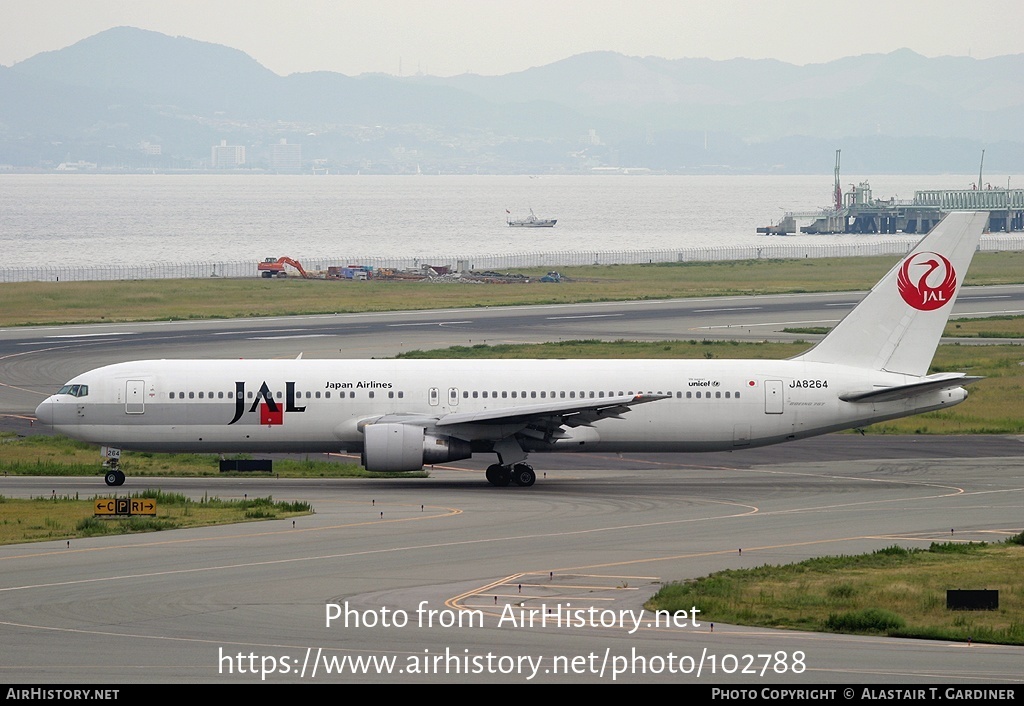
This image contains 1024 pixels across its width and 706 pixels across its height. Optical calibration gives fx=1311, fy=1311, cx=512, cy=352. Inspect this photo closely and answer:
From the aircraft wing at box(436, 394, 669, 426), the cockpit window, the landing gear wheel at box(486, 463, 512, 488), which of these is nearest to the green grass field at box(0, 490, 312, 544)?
the cockpit window

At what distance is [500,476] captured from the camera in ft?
149

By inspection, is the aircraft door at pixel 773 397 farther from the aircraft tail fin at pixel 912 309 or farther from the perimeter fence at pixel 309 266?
the perimeter fence at pixel 309 266

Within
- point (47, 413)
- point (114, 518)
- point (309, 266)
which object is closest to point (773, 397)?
point (114, 518)

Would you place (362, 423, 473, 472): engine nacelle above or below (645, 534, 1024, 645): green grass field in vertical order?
above

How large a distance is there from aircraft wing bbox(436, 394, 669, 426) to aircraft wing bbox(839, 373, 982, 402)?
7.05m

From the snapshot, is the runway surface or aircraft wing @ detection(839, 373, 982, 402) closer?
the runway surface

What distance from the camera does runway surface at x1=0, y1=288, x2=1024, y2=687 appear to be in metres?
22.2

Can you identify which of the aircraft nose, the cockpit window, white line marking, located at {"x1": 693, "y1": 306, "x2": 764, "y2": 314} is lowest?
the aircraft nose

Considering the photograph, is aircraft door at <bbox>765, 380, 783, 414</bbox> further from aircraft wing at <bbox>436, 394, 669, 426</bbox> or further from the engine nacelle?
the engine nacelle

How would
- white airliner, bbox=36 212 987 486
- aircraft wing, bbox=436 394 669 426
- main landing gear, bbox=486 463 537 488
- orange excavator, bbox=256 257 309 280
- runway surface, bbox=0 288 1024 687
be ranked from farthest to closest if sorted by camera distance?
orange excavator, bbox=256 257 309 280 < white airliner, bbox=36 212 987 486 < main landing gear, bbox=486 463 537 488 < aircraft wing, bbox=436 394 669 426 < runway surface, bbox=0 288 1024 687

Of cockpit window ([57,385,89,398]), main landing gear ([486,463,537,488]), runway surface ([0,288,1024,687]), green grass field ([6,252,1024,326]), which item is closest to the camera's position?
runway surface ([0,288,1024,687])

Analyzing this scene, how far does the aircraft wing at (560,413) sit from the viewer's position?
44.2m

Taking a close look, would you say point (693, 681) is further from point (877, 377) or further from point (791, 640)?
point (877, 377)
